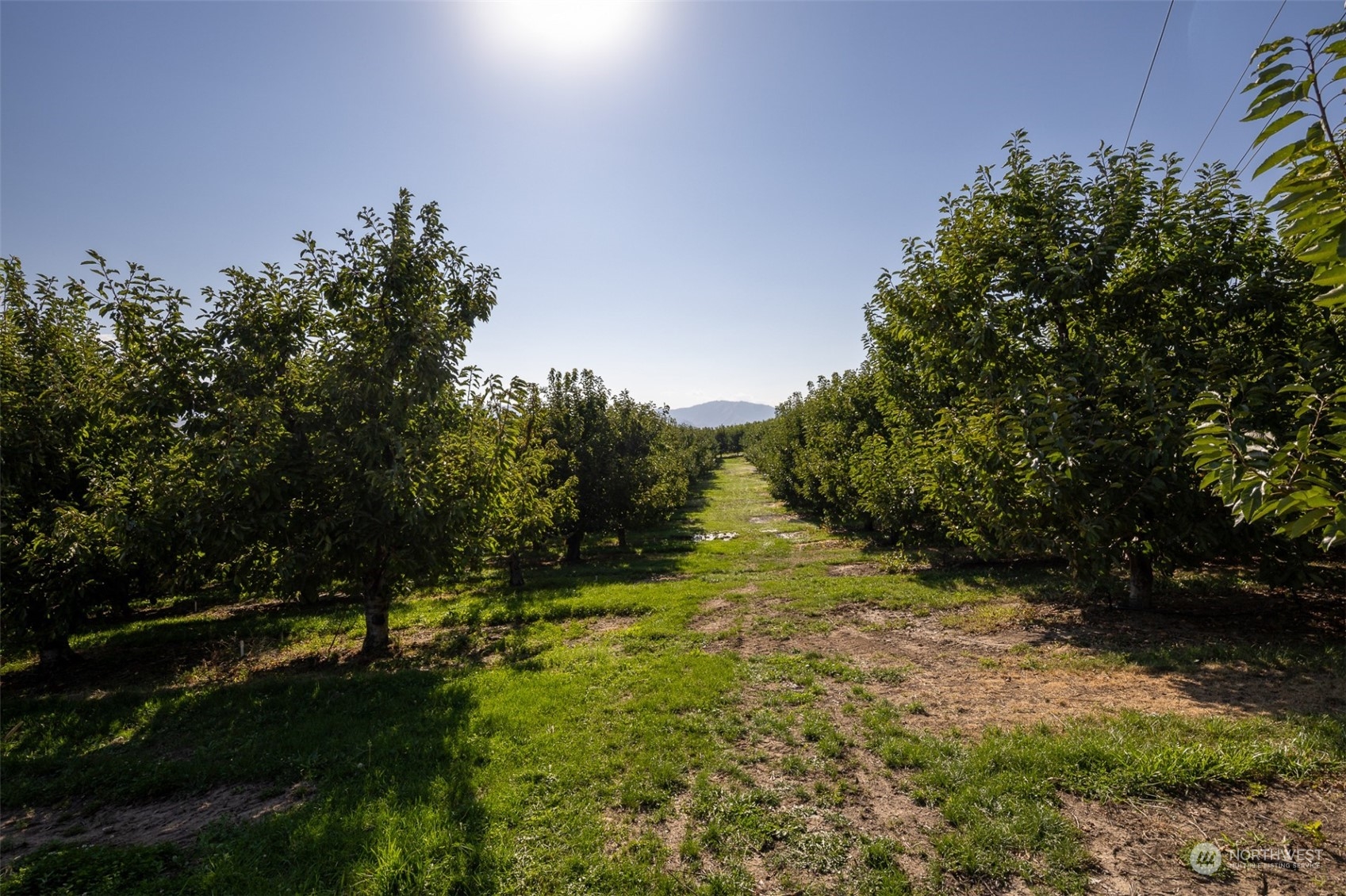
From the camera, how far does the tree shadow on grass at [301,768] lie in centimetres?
448

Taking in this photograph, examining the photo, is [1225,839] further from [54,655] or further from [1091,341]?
[54,655]

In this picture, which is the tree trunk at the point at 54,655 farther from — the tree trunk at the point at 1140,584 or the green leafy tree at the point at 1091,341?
the tree trunk at the point at 1140,584

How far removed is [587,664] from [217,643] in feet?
31.9

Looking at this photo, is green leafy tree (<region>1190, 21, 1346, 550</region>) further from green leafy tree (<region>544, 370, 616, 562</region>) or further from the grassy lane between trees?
green leafy tree (<region>544, 370, 616, 562</region>)

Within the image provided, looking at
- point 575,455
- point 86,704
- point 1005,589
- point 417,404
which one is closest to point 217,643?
point 86,704

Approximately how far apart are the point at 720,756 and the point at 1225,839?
417 cm

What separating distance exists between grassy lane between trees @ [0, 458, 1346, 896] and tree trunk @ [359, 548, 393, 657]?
0.53 meters

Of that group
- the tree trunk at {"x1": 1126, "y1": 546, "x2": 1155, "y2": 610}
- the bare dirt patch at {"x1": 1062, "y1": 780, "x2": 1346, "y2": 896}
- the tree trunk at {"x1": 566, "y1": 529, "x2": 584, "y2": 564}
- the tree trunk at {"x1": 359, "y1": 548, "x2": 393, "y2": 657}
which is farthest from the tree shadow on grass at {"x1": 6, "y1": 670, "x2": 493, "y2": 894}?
the tree trunk at {"x1": 566, "y1": 529, "x2": 584, "y2": 564}

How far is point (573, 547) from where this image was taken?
2222cm

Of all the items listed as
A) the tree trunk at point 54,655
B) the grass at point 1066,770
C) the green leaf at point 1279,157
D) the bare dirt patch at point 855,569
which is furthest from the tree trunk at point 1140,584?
the tree trunk at point 54,655

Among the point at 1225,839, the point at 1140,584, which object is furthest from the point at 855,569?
the point at 1225,839

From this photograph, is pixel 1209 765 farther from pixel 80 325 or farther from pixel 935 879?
pixel 80 325

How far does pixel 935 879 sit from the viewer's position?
3986 millimetres

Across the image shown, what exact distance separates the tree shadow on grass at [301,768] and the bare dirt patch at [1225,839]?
4908mm
